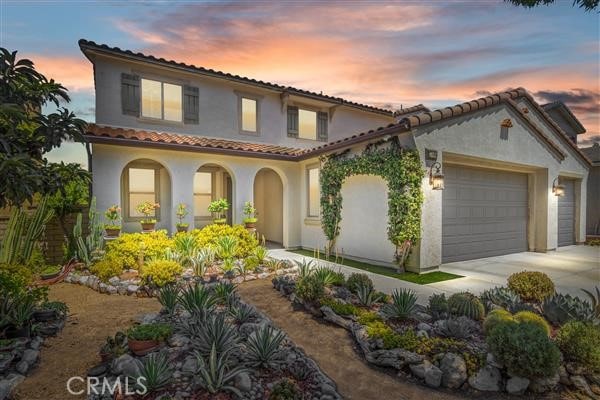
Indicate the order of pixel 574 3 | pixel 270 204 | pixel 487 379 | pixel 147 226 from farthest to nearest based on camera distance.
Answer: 1. pixel 270 204
2. pixel 147 226
3. pixel 574 3
4. pixel 487 379

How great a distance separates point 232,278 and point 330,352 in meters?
3.58

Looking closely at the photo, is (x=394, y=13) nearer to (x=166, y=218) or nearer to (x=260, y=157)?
(x=260, y=157)

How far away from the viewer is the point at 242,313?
456 cm

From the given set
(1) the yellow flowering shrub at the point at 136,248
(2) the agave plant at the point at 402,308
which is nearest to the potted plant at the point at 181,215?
(1) the yellow flowering shrub at the point at 136,248

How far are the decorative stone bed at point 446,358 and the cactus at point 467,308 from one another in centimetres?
11

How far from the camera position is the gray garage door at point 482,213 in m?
9.01

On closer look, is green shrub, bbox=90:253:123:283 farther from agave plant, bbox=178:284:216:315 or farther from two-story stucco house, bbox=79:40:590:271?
agave plant, bbox=178:284:216:315

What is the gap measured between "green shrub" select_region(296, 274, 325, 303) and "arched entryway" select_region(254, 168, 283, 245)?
774 centimetres

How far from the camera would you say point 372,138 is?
8469 millimetres

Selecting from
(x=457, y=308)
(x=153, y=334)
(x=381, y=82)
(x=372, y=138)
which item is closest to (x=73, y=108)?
(x=153, y=334)

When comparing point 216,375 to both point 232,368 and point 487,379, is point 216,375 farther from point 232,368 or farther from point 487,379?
point 487,379

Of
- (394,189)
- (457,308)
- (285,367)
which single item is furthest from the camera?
(394,189)

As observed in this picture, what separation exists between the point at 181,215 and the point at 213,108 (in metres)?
4.82

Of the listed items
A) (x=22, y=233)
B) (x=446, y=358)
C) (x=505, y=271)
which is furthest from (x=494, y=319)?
(x=22, y=233)
